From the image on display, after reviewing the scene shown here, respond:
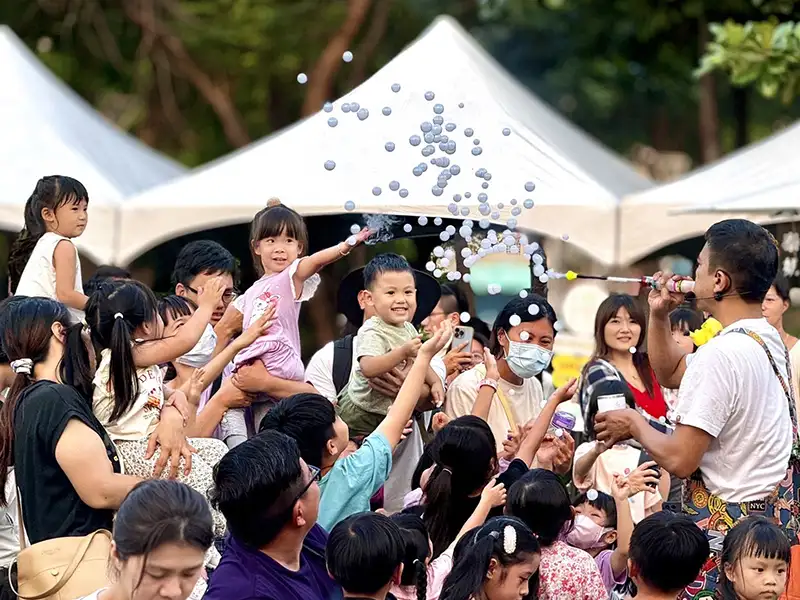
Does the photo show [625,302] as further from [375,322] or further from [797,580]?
[797,580]

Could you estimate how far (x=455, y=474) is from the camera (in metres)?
4.35

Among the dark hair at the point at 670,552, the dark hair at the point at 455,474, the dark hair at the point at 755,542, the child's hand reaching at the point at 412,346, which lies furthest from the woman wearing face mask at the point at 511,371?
the dark hair at the point at 755,542

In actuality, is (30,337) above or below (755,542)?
above

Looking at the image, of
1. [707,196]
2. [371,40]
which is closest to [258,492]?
[707,196]

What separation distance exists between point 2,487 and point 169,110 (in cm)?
1363

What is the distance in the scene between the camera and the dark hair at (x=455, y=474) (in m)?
4.32

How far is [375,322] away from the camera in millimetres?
5117

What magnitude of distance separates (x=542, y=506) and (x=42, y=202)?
2491mm

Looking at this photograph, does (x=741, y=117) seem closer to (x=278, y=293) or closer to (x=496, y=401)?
(x=496, y=401)

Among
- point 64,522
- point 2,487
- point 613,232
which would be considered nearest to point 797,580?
point 64,522

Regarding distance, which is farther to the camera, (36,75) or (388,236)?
(36,75)

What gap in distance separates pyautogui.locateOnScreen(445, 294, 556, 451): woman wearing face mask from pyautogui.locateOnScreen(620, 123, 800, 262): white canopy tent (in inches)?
105

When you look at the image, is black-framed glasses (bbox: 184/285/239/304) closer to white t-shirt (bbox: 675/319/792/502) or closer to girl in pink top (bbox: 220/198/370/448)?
girl in pink top (bbox: 220/198/370/448)

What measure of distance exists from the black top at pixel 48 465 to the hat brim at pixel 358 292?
1.88m
